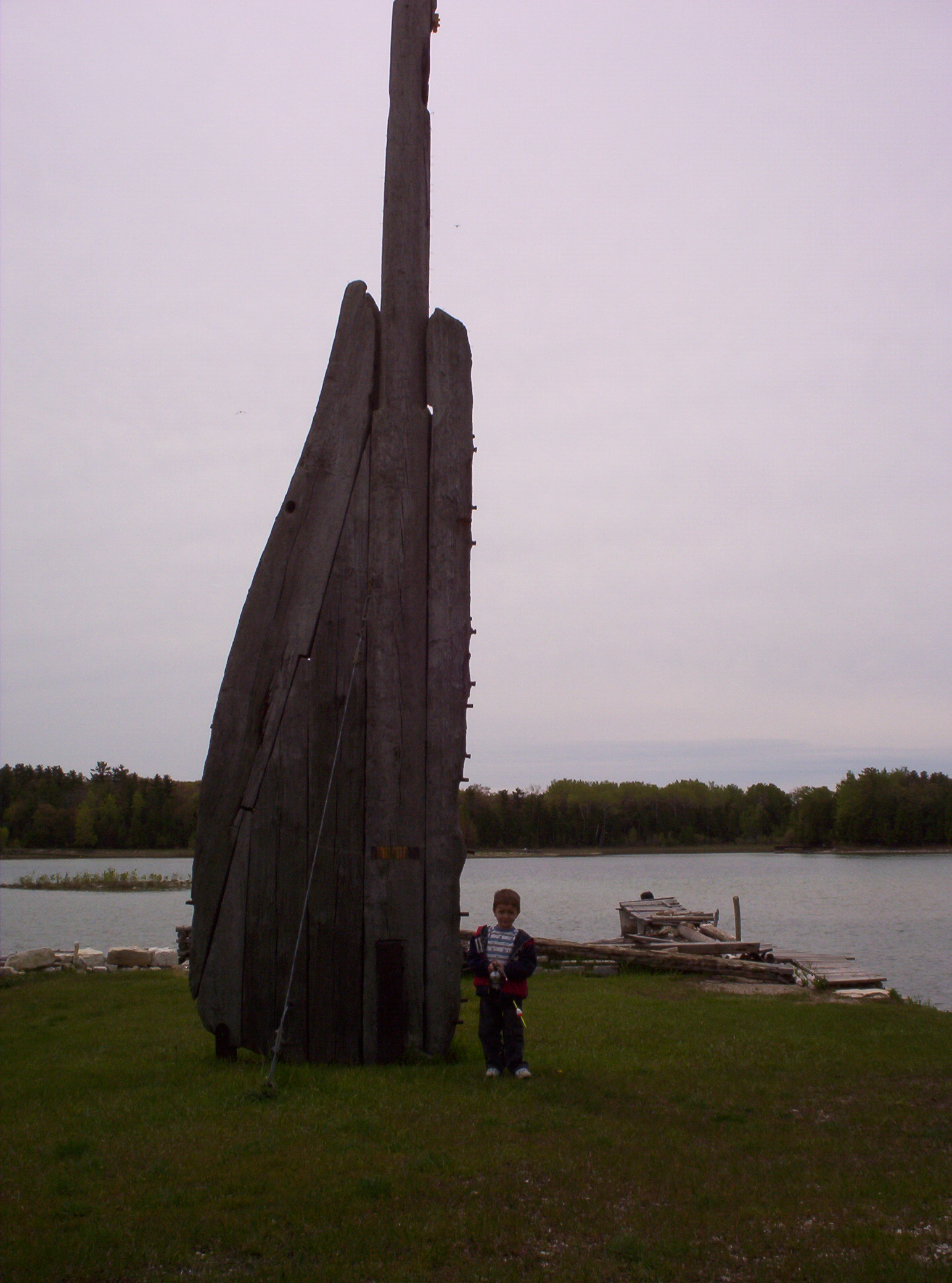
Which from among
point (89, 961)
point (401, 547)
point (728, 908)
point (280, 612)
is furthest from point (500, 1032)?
point (728, 908)

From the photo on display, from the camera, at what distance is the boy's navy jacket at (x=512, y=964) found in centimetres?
620

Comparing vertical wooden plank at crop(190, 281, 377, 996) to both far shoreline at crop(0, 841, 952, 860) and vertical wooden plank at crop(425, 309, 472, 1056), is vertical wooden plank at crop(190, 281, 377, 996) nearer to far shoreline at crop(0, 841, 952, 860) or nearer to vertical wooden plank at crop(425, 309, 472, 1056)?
vertical wooden plank at crop(425, 309, 472, 1056)

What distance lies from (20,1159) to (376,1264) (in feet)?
6.84

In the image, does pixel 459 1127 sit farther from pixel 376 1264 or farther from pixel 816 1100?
pixel 816 1100

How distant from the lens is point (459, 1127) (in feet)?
15.7

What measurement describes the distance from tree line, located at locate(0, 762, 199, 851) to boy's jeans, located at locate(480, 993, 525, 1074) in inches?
2881

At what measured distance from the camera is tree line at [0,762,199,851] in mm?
79500

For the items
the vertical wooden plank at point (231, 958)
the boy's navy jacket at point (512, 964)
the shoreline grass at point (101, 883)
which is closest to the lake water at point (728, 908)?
the shoreline grass at point (101, 883)

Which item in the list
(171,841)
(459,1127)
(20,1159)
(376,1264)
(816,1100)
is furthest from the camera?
(171,841)

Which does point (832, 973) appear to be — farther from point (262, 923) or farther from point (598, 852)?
point (598, 852)

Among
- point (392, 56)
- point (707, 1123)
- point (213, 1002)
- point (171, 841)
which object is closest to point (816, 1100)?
point (707, 1123)

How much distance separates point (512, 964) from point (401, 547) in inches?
116

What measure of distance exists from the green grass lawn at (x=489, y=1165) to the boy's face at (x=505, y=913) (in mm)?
922

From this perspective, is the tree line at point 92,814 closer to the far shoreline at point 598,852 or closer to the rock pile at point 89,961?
the far shoreline at point 598,852
